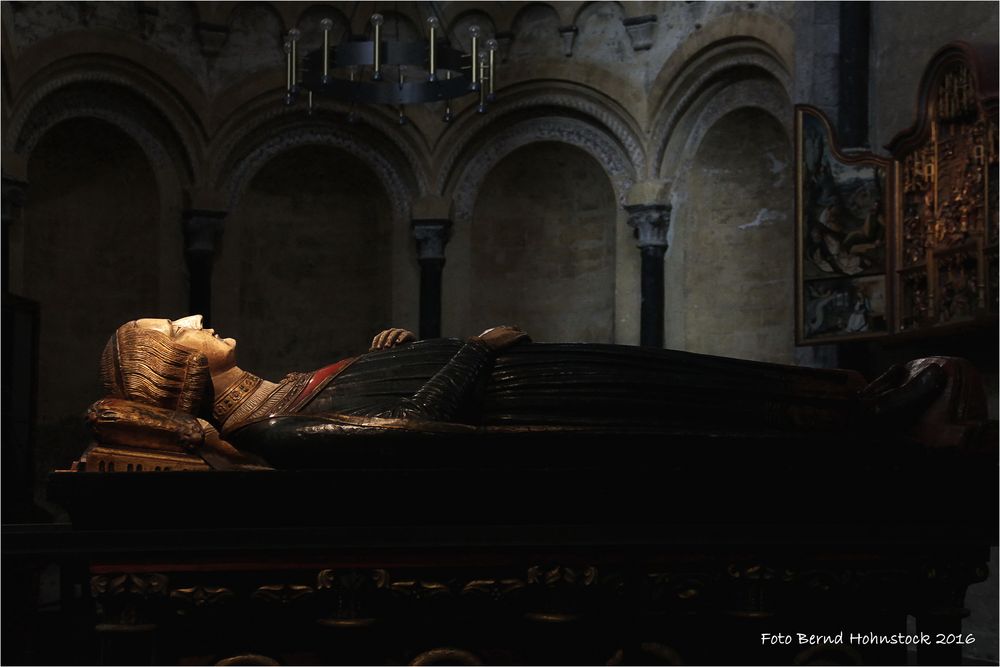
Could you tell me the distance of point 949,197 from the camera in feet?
21.4

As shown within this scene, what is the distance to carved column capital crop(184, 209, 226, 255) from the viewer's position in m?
11.0

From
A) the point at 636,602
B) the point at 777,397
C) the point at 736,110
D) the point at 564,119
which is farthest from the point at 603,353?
the point at 564,119

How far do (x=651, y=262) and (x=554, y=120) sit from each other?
1.75m

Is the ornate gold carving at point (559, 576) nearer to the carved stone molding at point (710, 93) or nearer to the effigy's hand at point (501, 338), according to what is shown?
the effigy's hand at point (501, 338)

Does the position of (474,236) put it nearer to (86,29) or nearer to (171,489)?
(86,29)

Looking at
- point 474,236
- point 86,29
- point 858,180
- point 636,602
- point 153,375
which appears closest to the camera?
point 636,602

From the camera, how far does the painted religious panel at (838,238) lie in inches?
286

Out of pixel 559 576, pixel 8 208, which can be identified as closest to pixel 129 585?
pixel 559 576

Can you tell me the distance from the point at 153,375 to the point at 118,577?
2.52 feet

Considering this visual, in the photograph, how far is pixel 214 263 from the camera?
11203 millimetres

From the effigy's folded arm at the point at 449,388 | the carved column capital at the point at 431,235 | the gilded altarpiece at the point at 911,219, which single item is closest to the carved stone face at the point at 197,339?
the effigy's folded arm at the point at 449,388

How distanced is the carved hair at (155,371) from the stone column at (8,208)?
626 centimetres

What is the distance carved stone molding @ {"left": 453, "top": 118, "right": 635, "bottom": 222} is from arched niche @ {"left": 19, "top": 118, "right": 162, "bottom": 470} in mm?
2912

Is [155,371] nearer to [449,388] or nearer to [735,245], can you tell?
[449,388]
